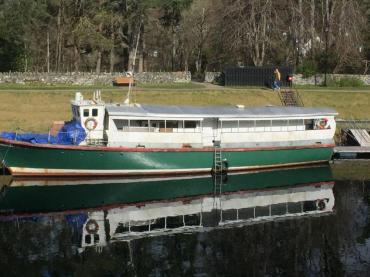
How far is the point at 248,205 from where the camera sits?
31328 mm

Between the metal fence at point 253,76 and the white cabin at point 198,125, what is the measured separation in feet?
57.9

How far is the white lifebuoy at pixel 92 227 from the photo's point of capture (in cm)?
2641

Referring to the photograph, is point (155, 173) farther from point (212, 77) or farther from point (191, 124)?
point (212, 77)

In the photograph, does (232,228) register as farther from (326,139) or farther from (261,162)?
(326,139)

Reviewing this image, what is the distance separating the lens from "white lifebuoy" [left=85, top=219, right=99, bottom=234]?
26406 millimetres

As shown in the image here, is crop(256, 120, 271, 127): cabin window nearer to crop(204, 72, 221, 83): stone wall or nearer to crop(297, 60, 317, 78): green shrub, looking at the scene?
crop(204, 72, 221, 83): stone wall

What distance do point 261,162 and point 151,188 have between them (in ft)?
27.5

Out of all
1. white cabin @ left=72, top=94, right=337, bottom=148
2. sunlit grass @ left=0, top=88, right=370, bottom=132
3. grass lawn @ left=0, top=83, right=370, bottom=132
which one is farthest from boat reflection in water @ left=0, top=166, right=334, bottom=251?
grass lawn @ left=0, top=83, right=370, bottom=132

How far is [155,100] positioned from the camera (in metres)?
51.7

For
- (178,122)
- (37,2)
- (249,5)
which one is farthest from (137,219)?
(37,2)

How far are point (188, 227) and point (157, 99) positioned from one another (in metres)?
25.6

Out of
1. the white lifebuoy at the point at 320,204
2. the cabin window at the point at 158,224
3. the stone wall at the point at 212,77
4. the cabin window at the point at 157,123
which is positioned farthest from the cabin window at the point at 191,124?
the stone wall at the point at 212,77

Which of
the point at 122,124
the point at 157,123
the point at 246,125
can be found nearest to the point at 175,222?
the point at 122,124

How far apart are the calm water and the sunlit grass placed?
43.7ft
